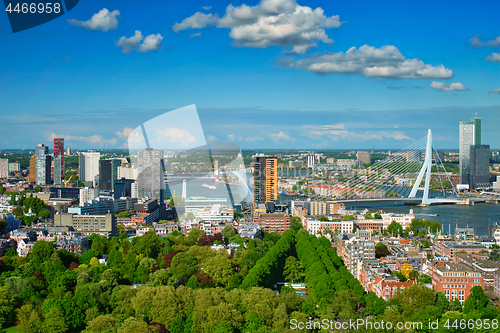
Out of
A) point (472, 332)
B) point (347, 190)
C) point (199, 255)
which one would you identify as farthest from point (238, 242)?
point (347, 190)

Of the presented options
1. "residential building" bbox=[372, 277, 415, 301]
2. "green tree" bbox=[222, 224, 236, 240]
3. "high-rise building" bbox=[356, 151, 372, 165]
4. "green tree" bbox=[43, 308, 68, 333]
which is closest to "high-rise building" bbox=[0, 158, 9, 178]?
"green tree" bbox=[222, 224, 236, 240]

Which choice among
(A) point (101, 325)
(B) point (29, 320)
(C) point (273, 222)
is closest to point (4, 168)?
(C) point (273, 222)

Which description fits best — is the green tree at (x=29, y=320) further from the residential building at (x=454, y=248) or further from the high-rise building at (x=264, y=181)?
the high-rise building at (x=264, y=181)

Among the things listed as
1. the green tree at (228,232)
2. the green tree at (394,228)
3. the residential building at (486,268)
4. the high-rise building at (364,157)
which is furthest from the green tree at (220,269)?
the high-rise building at (364,157)

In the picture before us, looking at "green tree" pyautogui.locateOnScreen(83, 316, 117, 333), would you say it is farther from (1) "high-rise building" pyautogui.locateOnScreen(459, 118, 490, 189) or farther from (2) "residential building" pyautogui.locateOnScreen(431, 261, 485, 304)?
(1) "high-rise building" pyautogui.locateOnScreen(459, 118, 490, 189)

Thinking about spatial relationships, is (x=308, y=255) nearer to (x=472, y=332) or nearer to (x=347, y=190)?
(x=472, y=332)

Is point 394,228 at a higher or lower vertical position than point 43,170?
lower

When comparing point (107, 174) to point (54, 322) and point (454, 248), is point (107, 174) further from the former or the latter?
point (54, 322)
